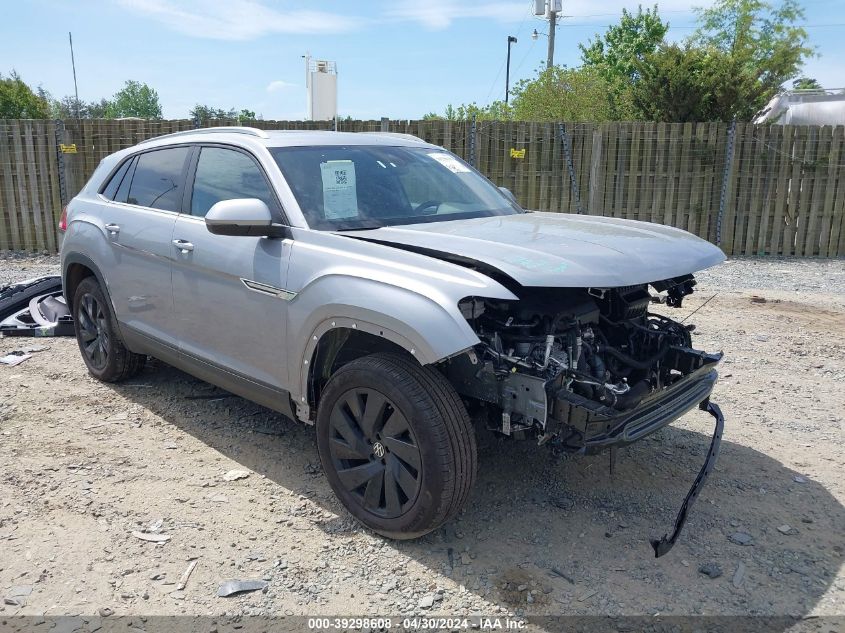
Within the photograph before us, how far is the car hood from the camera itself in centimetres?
310

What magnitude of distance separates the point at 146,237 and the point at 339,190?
149cm

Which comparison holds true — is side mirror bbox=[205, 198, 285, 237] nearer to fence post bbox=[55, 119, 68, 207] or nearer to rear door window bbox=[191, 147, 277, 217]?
rear door window bbox=[191, 147, 277, 217]

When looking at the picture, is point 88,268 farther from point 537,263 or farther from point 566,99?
point 566,99

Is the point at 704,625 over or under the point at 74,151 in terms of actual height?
under

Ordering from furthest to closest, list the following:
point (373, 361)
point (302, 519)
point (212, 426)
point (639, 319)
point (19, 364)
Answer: point (19, 364) < point (212, 426) < point (639, 319) < point (302, 519) < point (373, 361)

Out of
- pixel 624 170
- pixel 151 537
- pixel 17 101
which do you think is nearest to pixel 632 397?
pixel 151 537

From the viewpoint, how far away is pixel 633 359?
3.69 metres

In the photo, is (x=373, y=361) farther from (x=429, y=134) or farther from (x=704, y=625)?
(x=429, y=134)

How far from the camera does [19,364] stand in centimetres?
626

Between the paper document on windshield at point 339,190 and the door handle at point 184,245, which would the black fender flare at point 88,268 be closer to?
the door handle at point 184,245

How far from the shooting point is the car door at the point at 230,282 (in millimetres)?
3842

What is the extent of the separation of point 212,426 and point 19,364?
2464mm

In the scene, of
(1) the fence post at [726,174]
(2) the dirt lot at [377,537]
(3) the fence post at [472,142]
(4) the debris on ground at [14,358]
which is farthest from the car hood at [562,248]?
(1) the fence post at [726,174]

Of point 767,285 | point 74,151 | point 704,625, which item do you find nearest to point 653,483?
point 704,625
